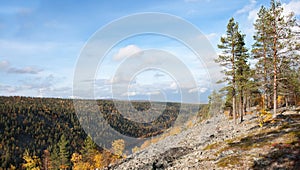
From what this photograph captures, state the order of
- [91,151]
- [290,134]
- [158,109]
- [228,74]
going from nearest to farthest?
[290,134], [228,74], [91,151], [158,109]

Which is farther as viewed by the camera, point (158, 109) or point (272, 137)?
point (158, 109)

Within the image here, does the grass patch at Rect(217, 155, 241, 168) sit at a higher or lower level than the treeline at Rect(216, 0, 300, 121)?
lower

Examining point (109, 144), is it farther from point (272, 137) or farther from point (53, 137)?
point (272, 137)

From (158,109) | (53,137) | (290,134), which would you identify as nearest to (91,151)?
(290,134)

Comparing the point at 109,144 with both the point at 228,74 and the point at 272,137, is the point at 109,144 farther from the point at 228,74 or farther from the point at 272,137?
the point at 272,137

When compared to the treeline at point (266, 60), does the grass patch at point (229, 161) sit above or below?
below

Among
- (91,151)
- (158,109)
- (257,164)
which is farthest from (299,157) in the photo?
(158,109)

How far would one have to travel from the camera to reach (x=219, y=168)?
61.9 feet

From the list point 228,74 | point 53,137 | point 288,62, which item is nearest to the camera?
point 288,62

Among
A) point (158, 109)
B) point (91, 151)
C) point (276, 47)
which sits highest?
point (276, 47)

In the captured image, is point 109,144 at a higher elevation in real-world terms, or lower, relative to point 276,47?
lower

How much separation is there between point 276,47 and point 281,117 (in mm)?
10045

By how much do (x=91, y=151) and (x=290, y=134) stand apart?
66868mm

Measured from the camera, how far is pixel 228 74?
1517 inches
